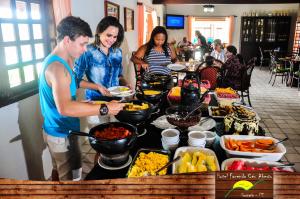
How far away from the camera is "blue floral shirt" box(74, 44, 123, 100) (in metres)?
1.91

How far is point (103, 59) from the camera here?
1950 mm

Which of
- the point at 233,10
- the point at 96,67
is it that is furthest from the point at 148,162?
the point at 233,10

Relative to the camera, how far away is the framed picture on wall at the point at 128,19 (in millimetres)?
4964

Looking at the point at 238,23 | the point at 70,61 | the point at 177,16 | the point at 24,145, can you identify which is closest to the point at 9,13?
the point at 70,61

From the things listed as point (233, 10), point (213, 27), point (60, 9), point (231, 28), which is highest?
point (233, 10)

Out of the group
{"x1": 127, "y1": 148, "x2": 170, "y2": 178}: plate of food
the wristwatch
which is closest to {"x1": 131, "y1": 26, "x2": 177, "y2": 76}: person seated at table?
the wristwatch

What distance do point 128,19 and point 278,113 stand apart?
11.1 ft

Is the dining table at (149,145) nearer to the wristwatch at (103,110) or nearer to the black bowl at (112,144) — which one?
the black bowl at (112,144)

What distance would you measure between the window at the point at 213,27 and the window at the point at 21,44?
9.68m

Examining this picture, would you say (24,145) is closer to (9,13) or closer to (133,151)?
(9,13)

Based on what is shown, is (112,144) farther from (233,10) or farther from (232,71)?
(233,10)

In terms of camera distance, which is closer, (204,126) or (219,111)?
(204,126)

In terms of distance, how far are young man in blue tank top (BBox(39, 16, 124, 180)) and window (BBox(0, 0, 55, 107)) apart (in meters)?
0.54

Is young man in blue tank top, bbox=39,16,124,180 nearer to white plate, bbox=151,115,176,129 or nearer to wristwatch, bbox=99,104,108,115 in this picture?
wristwatch, bbox=99,104,108,115
